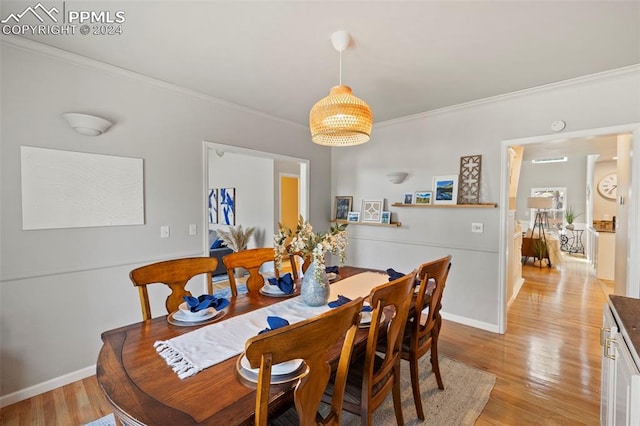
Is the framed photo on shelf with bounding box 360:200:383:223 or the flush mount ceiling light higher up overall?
the flush mount ceiling light

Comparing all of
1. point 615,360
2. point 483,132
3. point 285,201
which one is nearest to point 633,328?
point 615,360

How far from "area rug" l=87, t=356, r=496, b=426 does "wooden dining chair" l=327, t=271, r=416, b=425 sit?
40 centimetres

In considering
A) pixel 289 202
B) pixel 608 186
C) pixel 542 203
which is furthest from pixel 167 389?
pixel 608 186

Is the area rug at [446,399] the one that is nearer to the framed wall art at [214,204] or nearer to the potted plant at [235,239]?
the potted plant at [235,239]

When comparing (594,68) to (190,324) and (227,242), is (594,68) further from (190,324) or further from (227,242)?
(227,242)

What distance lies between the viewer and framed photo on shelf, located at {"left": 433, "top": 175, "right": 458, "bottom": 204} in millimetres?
3394

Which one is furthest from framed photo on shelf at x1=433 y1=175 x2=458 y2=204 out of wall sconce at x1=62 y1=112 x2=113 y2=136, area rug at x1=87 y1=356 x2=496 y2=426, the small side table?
the small side table

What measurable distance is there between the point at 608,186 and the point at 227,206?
28.9ft

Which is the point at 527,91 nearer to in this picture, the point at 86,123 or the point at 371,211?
the point at 371,211

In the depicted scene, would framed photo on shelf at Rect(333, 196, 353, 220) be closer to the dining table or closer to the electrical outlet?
the electrical outlet

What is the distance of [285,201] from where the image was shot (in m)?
6.93

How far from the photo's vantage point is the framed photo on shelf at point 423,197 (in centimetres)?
360

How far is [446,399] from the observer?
6.75 ft

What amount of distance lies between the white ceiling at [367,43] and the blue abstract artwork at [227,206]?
3.77 metres
